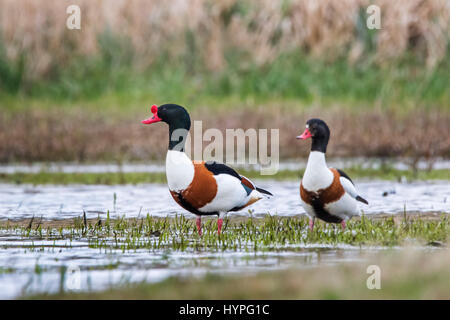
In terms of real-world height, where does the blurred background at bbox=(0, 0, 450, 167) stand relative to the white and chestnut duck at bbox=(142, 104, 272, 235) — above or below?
above

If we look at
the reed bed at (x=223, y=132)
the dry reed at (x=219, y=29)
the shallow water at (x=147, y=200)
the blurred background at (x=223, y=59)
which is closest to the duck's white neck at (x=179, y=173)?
the shallow water at (x=147, y=200)

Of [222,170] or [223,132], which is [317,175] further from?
[223,132]

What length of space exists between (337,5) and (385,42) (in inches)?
51.4

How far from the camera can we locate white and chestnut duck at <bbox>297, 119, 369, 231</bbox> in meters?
7.77

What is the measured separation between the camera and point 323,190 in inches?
305

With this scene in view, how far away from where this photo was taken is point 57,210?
400 inches

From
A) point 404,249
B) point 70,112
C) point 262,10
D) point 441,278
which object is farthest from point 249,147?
point 441,278

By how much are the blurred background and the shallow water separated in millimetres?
4953

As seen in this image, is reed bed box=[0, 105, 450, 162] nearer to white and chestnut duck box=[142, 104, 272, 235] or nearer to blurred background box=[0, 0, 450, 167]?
blurred background box=[0, 0, 450, 167]

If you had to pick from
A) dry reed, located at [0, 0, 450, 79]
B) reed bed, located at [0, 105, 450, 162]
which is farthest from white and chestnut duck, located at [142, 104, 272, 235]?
dry reed, located at [0, 0, 450, 79]

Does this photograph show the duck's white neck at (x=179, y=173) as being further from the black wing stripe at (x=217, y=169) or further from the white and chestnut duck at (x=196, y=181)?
the black wing stripe at (x=217, y=169)

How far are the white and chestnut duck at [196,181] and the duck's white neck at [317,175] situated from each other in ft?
2.27

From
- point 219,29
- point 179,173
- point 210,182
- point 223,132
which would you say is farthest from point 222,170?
point 219,29
